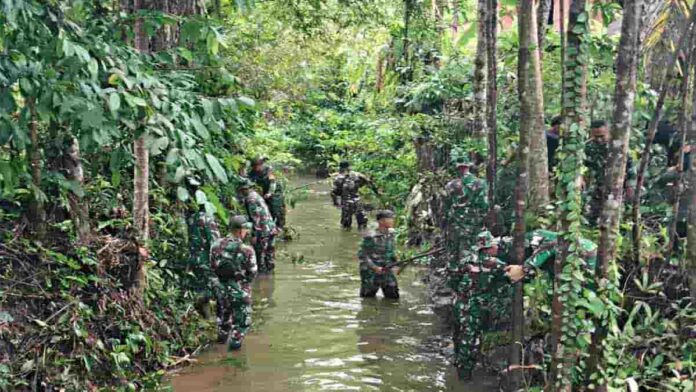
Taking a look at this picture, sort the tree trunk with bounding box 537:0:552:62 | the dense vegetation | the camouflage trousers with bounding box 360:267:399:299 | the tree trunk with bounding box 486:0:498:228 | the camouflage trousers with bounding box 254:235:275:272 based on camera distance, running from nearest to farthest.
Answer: the dense vegetation, the tree trunk with bounding box 486:0:498:228, the tree trunk with bounding box 537:0:552:62, the camouflage trousers with bounding box 360:267:399:299, the camouflage trousers with bounding box 254:235:275:272

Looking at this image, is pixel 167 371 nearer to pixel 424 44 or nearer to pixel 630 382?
pixel 630 382

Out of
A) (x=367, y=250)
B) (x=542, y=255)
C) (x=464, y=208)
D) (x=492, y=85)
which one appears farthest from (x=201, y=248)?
(x=542, y=255)

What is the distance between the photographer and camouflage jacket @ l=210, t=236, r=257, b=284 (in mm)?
9375

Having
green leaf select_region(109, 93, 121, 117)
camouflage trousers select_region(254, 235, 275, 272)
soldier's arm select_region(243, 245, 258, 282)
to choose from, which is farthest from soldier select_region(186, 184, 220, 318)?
green leaf select_region(109, 93, 121, 117)

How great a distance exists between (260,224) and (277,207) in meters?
2.78

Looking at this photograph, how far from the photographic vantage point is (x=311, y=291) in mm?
12664

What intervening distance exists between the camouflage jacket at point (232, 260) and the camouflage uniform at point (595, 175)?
A: 13.4ft

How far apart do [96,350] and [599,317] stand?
481 cm

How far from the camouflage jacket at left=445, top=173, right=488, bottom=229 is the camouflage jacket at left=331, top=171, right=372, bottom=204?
21.1ft

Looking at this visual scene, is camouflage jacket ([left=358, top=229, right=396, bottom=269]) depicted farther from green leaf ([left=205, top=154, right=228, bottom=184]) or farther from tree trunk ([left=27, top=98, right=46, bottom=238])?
green leaf ([left=205, top=154, right=228, bottom=184])

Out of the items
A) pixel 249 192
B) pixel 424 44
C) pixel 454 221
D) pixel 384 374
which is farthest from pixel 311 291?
pixel 424 44

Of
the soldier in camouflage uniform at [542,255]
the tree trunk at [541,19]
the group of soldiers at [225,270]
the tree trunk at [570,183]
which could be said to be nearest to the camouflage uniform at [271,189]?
the group of soldiers at [225,270]

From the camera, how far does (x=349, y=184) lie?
1742cm

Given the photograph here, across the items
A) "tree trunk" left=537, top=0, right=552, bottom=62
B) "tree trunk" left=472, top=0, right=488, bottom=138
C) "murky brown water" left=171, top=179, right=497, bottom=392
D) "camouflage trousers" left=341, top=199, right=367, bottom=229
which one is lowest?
"murky brown water" left=171, top=179, right=497, bottom=392
